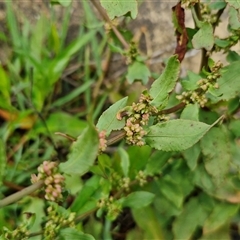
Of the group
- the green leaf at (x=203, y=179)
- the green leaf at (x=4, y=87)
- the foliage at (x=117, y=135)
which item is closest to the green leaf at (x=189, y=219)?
the foliage at (x=117, y=135)

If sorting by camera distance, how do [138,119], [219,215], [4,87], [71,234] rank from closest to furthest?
[138,119], [71,234], [219,215], [4,87]

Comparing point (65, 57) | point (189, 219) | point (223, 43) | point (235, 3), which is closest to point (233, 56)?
point (223, 43)

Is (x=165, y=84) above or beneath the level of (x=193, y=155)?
above

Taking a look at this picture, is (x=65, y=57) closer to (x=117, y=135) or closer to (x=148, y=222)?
(x=148, y=222)

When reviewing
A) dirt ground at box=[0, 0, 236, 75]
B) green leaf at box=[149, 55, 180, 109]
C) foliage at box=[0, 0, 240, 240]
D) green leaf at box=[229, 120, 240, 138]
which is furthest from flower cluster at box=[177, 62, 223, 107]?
dirt ground at box=[0, 0, 236, 75]

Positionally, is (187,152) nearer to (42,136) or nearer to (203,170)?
(203,170)

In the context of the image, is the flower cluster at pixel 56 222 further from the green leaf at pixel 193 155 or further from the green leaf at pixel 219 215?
the green leaf at pixel 219 215
